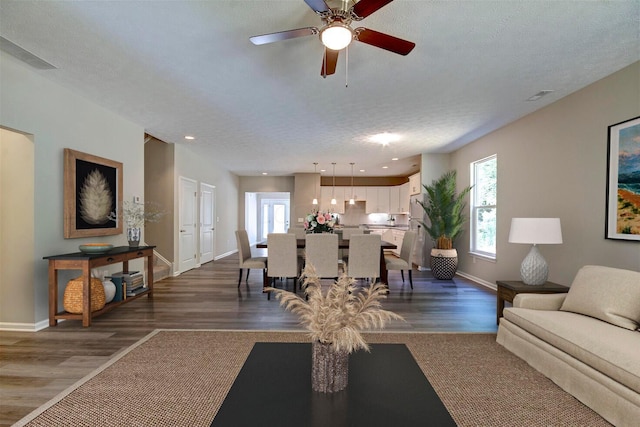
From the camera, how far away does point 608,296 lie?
2.26 m

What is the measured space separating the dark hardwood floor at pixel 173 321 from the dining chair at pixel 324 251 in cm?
81

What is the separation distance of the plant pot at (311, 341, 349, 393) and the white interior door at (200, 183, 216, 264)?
6464mm

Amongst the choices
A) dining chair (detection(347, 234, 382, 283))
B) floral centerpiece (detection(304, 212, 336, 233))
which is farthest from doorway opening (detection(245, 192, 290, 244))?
dining chair (detection(347, 234, 382, 283))

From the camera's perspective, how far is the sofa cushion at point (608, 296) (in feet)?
7.02

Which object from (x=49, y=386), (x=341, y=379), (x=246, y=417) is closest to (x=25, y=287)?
(x=49, y=386)

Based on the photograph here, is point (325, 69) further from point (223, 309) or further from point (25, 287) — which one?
point (25, 287)

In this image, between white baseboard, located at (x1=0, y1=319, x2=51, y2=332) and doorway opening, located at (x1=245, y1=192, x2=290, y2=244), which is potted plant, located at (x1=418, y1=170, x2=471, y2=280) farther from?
doorway opening, located at (x1=245, y1=192, x2=290, y2=244)

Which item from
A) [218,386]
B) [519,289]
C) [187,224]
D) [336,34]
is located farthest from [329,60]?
[187,224]

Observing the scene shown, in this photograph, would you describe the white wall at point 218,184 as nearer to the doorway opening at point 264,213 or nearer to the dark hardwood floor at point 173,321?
the doorway opening at point 264,213

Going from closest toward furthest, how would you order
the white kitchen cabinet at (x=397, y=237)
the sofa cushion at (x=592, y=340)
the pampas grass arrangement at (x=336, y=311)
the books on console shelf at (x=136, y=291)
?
the pampas grass arrangement at (x=336, y=311) → the sofa cushion at (x=592, y=340) → the books on console shelf at (x=136, y=291) → the white kitchen cabinet at (x=397, y=237)

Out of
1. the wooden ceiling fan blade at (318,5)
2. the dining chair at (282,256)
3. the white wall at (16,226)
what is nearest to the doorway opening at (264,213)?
the dining chair at (282,256)

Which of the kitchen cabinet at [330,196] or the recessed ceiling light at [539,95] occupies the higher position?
the recessed ceiling light at [539,95]

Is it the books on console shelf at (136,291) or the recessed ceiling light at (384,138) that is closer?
the books on console shelf at (136,291)

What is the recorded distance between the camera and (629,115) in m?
2.82
